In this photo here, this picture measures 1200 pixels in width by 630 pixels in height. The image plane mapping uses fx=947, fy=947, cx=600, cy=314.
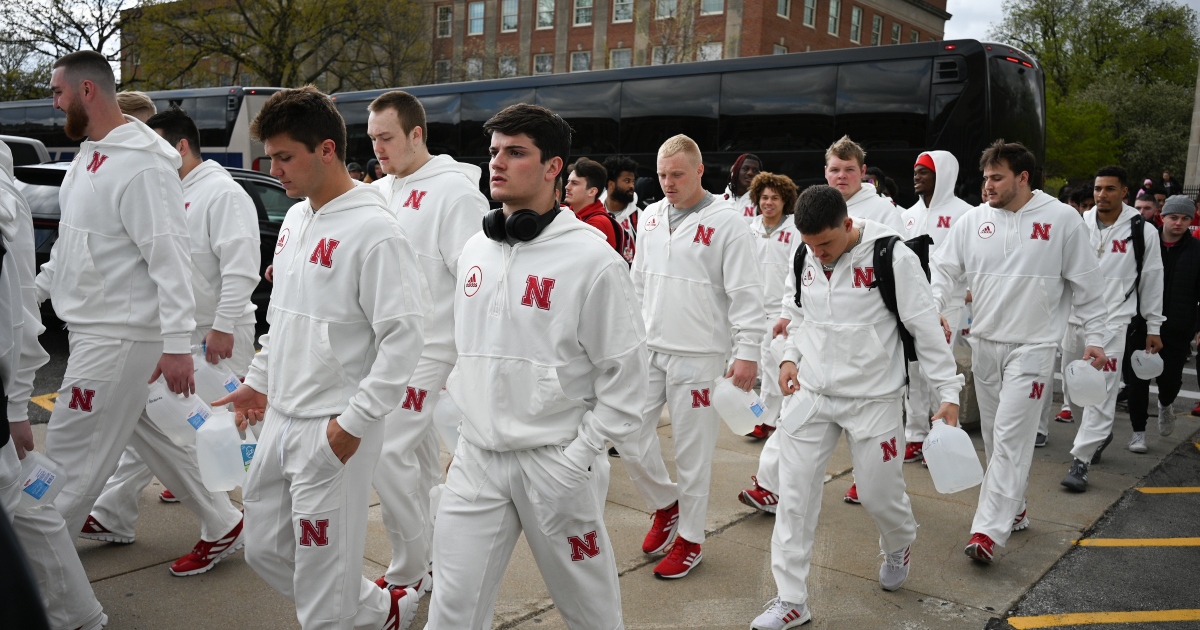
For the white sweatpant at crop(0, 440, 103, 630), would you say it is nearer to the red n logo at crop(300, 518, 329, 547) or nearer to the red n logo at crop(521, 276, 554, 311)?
the red n logo at crop(300, 518, 329, 547)

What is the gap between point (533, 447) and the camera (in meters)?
2.95

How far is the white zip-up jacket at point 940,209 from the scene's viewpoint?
8.06 m

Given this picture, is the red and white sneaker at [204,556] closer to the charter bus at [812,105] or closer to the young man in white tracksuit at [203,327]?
the young man in white tracksuit at [203,327]

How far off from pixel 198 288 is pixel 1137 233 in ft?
22.8

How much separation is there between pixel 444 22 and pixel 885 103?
39.8m

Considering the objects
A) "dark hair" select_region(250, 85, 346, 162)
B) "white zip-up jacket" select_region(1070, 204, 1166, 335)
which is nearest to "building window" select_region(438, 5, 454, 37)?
"white zip-up jacket" select_region(1070, 204, 1166, 335)

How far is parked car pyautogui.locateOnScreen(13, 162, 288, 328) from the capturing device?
31.0 feet

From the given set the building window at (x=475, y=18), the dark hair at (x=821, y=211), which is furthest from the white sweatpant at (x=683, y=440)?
the building window at (x=475, y=18)

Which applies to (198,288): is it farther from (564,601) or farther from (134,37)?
(134,37)

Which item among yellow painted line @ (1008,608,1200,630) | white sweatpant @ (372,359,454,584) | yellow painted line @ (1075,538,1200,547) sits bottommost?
yellow painted line @ (1008,608,1200,630)

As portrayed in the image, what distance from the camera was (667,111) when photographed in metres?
16.7

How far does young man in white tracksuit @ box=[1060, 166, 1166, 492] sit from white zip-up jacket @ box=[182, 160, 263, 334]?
5878 millimetres

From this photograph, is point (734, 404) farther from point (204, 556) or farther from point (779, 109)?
point (779, 109)

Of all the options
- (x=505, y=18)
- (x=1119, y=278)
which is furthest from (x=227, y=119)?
(x=505, y=18)
